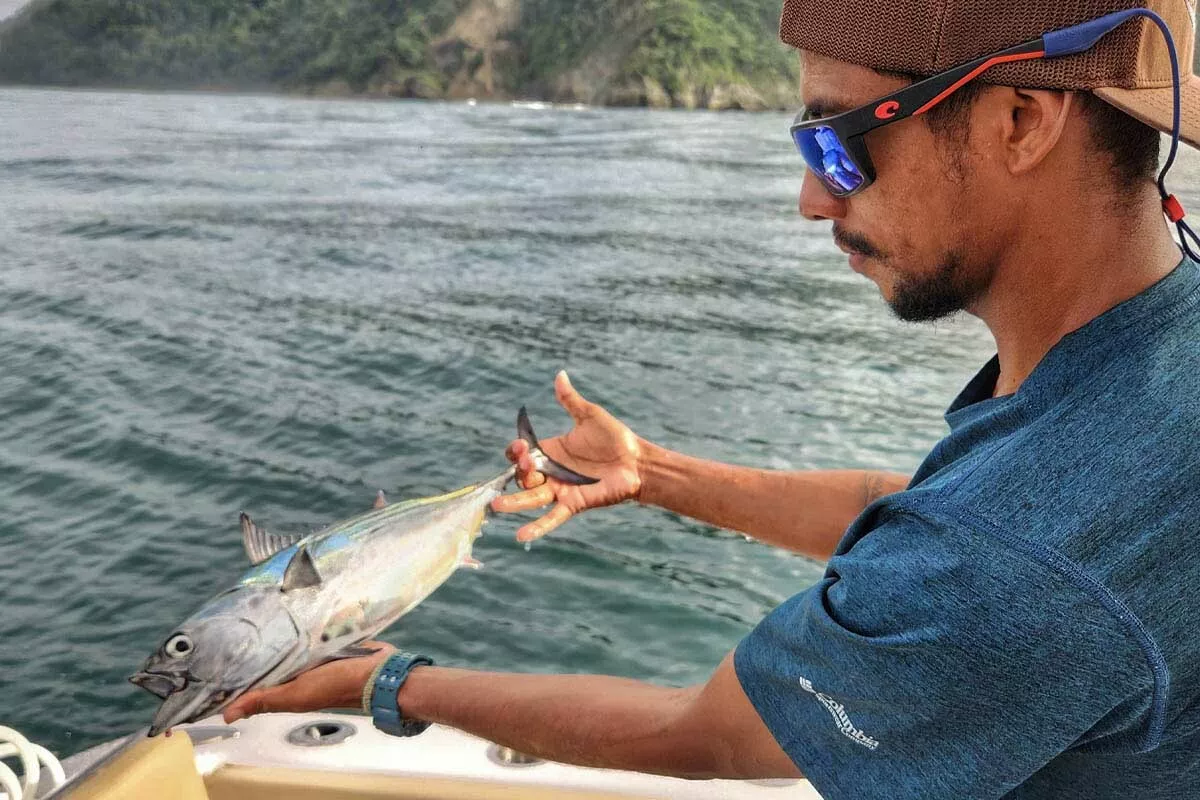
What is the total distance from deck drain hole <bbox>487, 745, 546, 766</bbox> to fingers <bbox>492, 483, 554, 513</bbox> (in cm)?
63

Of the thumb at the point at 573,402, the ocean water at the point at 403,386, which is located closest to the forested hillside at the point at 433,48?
the ocean water at the point at 403,386

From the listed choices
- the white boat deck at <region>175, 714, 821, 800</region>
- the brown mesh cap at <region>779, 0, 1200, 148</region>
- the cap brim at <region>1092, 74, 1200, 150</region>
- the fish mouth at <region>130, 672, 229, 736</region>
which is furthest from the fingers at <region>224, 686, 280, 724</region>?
→ the cap brim at <region>1092, 74, 1200, 150</region>

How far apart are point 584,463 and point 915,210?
1769mm

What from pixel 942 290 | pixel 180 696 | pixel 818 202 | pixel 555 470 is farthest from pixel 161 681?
pixel 942 290

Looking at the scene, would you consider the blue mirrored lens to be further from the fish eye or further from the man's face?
the fish eye

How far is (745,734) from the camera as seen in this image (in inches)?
75.1

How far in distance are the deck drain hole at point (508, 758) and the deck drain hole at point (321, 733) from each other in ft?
1.38

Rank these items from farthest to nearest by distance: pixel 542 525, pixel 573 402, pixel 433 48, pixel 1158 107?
pixel 433 48, pixel 573 402, pixel 542 525, pixel 1158 107

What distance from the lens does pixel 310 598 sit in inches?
113

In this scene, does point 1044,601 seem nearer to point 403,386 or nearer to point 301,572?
point 301,572

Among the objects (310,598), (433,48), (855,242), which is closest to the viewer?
→ (855,242)

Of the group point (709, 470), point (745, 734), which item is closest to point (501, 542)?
point (709, 470)

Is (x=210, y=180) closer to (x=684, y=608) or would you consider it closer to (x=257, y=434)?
(x=257, y=434)

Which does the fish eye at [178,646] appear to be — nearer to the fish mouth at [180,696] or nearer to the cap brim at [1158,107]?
the fish mouth at [180,696]
